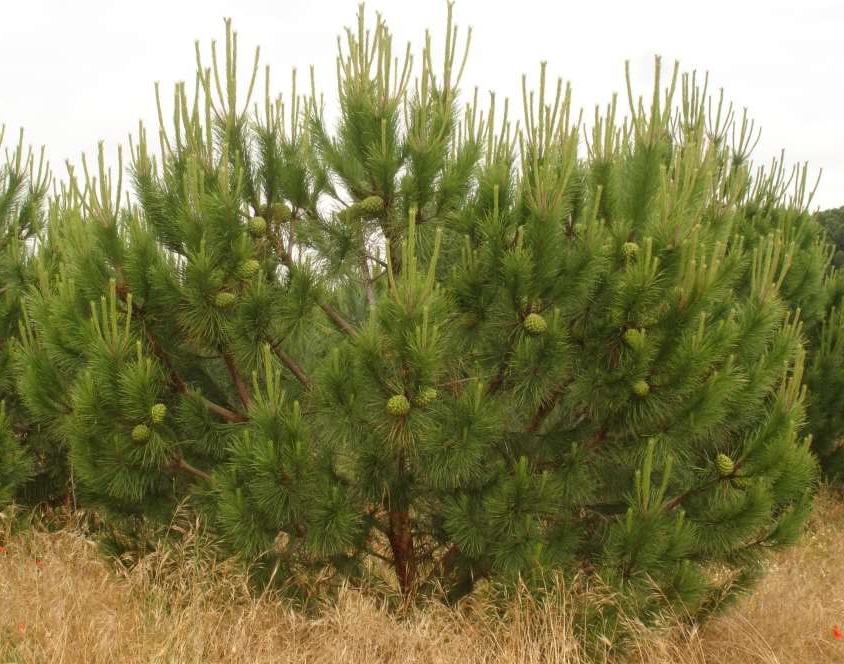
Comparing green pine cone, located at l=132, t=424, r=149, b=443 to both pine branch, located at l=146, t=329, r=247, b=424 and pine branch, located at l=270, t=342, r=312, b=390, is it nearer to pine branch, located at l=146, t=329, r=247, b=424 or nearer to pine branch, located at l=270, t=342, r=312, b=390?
pine branch, located at l=146, t=329, r=247, b=424

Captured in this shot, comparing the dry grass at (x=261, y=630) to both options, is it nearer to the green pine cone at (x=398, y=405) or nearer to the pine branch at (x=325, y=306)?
the green pine cone at (x=398, y=405)

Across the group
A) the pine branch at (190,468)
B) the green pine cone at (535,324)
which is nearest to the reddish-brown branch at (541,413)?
the green pine cone at (535,324)

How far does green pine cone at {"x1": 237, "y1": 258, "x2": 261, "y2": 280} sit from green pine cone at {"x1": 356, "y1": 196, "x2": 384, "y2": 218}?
60 centimetres

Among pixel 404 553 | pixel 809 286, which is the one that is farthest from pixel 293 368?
pixel 809 286

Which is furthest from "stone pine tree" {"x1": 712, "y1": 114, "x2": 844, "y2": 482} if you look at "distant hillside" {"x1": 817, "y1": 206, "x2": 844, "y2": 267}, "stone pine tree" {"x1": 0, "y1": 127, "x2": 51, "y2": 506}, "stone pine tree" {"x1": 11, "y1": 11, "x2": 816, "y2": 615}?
"distant hillside" {"x1": 817, "y1": 206, "x2": 844, "y2": 267}

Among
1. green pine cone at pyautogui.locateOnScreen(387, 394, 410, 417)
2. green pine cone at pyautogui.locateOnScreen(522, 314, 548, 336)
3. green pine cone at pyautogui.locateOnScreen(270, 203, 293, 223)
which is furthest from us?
green pine cone at pyautogui.locateOnScreen(270, 203, 293, 223)

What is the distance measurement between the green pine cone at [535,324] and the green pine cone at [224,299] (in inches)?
56.4

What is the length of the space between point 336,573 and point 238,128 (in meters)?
2.51

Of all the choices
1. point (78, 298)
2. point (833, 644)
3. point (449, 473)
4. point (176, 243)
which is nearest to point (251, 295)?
point (176, 243)

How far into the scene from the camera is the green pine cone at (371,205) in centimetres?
452

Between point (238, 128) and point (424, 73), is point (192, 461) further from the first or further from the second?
point (424, 73)

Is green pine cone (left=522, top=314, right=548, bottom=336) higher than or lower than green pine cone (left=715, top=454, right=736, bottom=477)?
higher

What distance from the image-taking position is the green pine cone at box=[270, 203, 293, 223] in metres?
4.78

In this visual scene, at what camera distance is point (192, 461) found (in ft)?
16.1
